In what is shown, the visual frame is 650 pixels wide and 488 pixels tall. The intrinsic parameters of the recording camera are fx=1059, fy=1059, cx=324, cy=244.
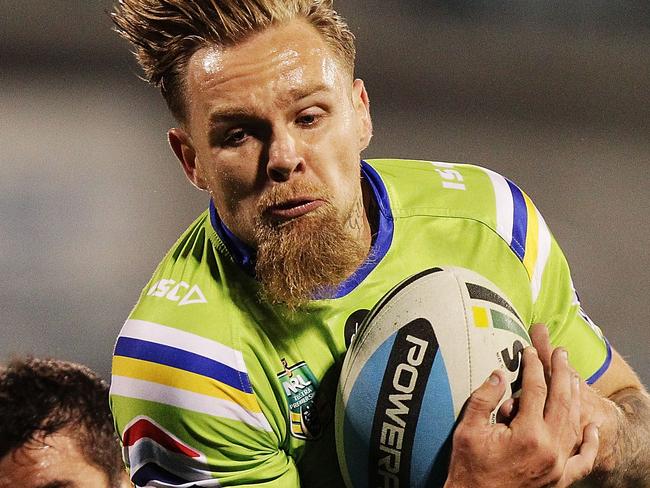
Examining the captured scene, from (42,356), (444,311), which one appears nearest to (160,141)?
(42,356)

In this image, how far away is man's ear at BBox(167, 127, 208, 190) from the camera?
5.54 ft

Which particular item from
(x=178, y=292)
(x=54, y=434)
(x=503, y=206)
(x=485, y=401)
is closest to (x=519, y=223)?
(x=503, y=206)

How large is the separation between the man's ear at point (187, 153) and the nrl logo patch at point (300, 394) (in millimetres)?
335

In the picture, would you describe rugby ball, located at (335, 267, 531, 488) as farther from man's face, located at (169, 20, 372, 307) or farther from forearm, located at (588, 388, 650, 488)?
forearm, located at (588, 388, 650, 488)

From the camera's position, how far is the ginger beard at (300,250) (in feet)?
5.03

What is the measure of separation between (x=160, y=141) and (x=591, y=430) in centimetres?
263

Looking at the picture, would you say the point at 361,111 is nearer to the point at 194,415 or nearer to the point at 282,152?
the point at 282,152

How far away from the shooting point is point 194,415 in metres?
1.53

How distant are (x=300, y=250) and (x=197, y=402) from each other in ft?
0.87

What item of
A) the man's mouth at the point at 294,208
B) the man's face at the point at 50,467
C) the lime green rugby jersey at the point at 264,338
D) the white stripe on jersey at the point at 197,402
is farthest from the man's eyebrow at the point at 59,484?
the man's mouth at the point at 294,208

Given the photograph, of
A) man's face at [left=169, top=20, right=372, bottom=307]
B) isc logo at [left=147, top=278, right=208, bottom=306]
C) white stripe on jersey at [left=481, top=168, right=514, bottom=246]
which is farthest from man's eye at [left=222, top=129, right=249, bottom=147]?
white stripe on jersey at [left=481, top=168, right=514, bottom=246]

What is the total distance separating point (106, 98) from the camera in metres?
4.00

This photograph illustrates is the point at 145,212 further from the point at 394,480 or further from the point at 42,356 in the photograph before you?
the point at 394,480

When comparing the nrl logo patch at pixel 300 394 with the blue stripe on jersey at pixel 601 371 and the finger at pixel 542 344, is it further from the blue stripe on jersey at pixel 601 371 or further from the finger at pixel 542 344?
the blue stripe on jersey at pixel 601 371
